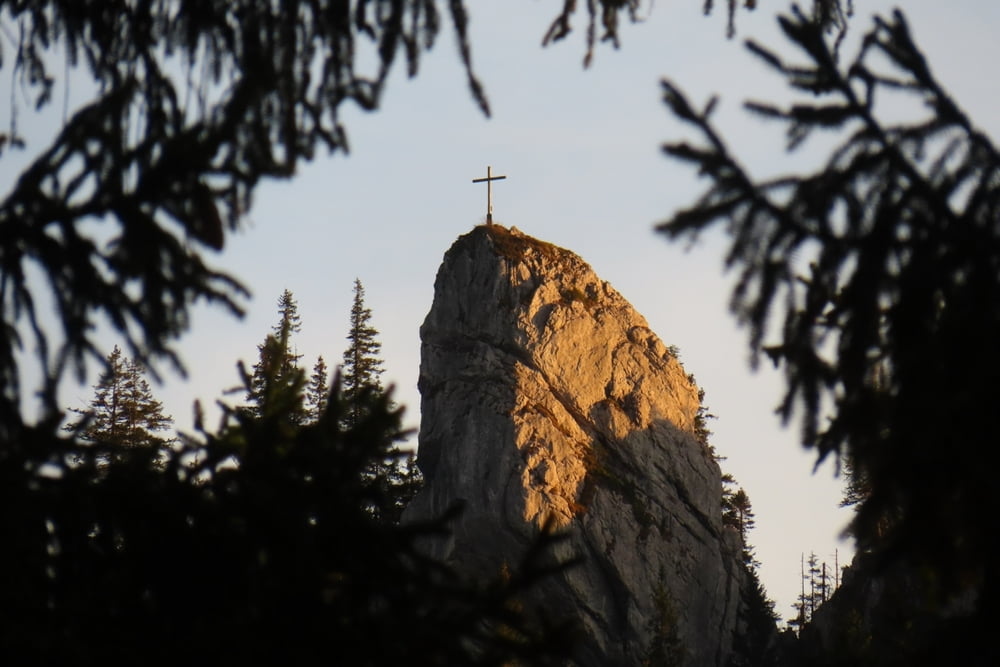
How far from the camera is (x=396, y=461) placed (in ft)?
17.4

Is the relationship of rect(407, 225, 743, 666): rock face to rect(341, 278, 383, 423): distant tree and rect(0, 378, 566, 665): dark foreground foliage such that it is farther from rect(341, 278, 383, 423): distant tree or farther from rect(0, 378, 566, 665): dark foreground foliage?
rect(0, 378, 566, 665): dark foreground foliage

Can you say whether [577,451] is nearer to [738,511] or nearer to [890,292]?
[738,511]

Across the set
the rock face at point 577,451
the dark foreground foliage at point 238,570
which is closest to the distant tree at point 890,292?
the dark foreground foliage at point 238,570

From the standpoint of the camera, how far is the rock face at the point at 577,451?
5928cm

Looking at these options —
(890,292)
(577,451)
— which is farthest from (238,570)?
(577,451)

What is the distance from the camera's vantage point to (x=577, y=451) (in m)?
63.6

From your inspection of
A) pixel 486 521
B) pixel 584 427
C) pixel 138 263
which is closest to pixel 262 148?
pixel 138 263

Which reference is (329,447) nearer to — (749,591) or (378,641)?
(378,641)

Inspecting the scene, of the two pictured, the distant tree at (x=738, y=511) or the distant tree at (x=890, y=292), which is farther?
the distant tree at (x=738, y=511)

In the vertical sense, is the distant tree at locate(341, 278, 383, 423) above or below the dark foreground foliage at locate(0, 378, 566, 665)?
above

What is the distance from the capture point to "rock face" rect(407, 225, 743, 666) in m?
59.3

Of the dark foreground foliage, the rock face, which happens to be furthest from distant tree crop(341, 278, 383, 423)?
the dark foreground foliage

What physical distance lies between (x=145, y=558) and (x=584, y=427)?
61.1m

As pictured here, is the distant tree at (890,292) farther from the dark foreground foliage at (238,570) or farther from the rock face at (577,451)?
the rock face at (577,451)
